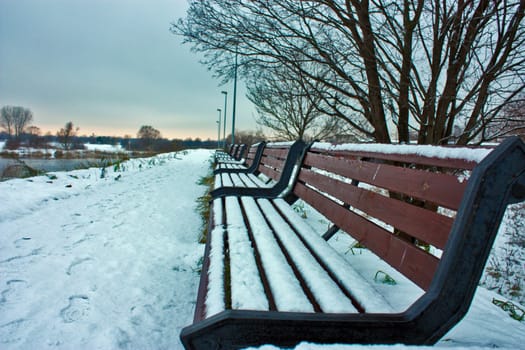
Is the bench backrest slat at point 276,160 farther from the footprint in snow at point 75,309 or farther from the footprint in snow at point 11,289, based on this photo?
the footprint in snow at point 11,289

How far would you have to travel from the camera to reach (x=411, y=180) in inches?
51.9

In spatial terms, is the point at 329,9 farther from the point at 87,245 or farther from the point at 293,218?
the point at 87,245

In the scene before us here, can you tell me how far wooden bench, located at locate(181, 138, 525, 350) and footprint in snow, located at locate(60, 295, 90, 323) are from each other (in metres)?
0.79

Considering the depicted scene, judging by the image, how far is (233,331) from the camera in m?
0.90

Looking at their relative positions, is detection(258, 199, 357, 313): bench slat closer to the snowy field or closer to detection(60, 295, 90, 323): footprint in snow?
the snowy field

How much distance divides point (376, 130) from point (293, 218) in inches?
83.1

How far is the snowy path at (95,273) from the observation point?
1.47 metres

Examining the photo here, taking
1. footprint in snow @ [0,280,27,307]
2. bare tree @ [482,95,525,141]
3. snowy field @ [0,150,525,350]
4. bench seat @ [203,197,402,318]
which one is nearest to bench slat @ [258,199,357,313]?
bench seat @ [203,197,402,318]

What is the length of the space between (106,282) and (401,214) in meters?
1.83

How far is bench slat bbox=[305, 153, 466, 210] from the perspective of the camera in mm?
1067

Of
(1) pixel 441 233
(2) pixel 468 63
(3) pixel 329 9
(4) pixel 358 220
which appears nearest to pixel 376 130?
(2) pixel 468 63

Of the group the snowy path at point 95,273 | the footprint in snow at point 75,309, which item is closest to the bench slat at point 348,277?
the snowy path at point 95,273

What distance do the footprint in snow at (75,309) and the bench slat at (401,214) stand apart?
64.1 inches

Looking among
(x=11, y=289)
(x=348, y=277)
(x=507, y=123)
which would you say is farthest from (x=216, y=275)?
(x=507, y=123)
